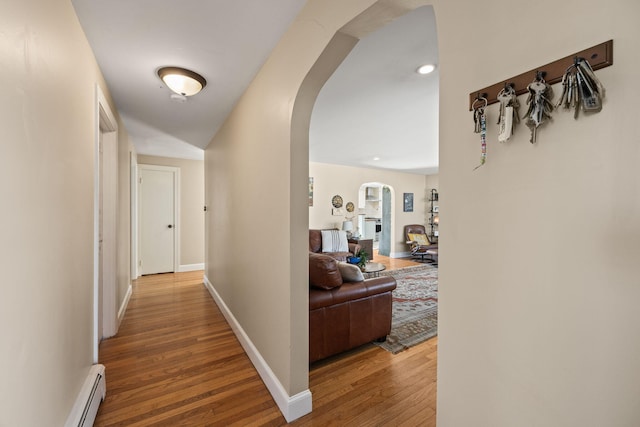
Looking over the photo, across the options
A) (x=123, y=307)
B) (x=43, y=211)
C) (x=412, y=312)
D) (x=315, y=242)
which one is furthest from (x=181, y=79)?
(x=315, y=242)

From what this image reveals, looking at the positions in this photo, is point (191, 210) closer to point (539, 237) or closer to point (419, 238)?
point (419, 238)

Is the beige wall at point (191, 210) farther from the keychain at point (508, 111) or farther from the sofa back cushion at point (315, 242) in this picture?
the keychain at point (508, 111)

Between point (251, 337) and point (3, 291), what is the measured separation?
169 cm

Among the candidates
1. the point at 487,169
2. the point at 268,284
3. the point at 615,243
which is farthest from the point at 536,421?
the point at 268,284

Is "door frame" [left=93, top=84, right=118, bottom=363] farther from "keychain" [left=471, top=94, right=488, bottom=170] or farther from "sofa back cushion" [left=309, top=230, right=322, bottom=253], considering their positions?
"sofa back cushion" [left=309, top=230, right=322, bottom=253]

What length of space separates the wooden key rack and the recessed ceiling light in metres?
1.56

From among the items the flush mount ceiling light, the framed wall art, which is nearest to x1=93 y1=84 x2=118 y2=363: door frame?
the flush mount ceiling light

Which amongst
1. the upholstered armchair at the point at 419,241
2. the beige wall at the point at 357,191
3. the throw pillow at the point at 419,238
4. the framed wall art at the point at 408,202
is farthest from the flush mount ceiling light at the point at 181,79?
the framed wall art at the point at 408,202

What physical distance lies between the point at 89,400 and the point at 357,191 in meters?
6.07

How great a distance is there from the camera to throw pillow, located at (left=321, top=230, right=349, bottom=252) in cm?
542

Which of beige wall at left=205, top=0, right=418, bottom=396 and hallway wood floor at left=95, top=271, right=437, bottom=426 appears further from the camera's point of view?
hallway wood floor at left=95, top=271, right=437, bottom=426

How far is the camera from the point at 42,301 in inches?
41.3

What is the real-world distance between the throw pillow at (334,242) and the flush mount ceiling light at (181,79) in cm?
382

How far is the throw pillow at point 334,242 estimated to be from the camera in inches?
213
